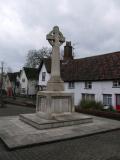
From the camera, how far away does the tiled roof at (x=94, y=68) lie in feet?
73.4

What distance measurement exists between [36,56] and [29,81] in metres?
8.70

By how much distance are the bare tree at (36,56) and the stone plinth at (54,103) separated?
43361 millimetres

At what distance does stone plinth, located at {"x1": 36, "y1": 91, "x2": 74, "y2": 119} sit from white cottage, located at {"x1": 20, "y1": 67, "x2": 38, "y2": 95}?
40.3 metres

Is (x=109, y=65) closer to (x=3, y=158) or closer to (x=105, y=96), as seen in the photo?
(x=105, y=96)

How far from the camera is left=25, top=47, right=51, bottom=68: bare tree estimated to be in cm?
5566

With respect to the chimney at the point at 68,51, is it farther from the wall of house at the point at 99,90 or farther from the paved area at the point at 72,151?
the paved area at the point at 72,151

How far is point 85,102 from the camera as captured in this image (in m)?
21.3

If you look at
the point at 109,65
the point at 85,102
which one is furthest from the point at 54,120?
the point at 109,65

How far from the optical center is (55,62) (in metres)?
12.4

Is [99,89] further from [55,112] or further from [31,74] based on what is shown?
[31,74]

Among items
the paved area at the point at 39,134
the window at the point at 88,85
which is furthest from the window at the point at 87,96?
the paved area at the point at 39,134

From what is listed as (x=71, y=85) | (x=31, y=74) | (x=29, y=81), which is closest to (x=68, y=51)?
(x=71, y=85)

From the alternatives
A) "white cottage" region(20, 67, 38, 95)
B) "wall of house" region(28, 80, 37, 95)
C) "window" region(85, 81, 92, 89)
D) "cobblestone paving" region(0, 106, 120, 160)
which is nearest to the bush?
"window" region(85, 81, 92, 89)

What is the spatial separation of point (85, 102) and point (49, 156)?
15.0 m
